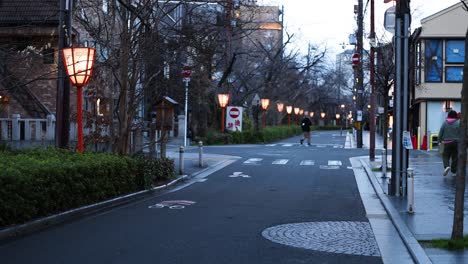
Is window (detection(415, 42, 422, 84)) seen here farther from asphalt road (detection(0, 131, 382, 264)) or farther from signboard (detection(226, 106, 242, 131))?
asphalt road (detection(0, 131, 382, 264))

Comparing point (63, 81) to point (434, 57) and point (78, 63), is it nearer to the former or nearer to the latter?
point (78, 63)

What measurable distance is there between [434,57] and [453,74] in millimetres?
1527

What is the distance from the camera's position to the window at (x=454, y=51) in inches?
1353

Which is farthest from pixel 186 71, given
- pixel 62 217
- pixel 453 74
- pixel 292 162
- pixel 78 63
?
pixel 453 74

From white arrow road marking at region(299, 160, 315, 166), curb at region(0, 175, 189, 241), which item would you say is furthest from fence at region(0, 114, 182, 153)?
curb at region(0, 175, 189, 241)

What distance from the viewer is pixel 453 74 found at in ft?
114

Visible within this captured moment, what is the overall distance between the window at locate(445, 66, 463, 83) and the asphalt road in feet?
66.3

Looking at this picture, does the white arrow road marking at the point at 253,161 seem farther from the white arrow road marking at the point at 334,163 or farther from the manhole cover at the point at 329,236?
the manhole cover at the point at 329,236

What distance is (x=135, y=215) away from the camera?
38.8ft

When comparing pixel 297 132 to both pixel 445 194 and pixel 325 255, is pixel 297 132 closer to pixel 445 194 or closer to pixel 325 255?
pixel 445 194

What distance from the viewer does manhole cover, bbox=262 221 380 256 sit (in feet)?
28.6

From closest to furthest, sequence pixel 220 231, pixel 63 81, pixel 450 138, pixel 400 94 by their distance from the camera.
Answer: pixel 220 231
pixel 400 94
pixel 63 81
pixel 450 138

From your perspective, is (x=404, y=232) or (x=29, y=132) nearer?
(x=404, y=232)

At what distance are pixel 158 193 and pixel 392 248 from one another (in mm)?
8101
